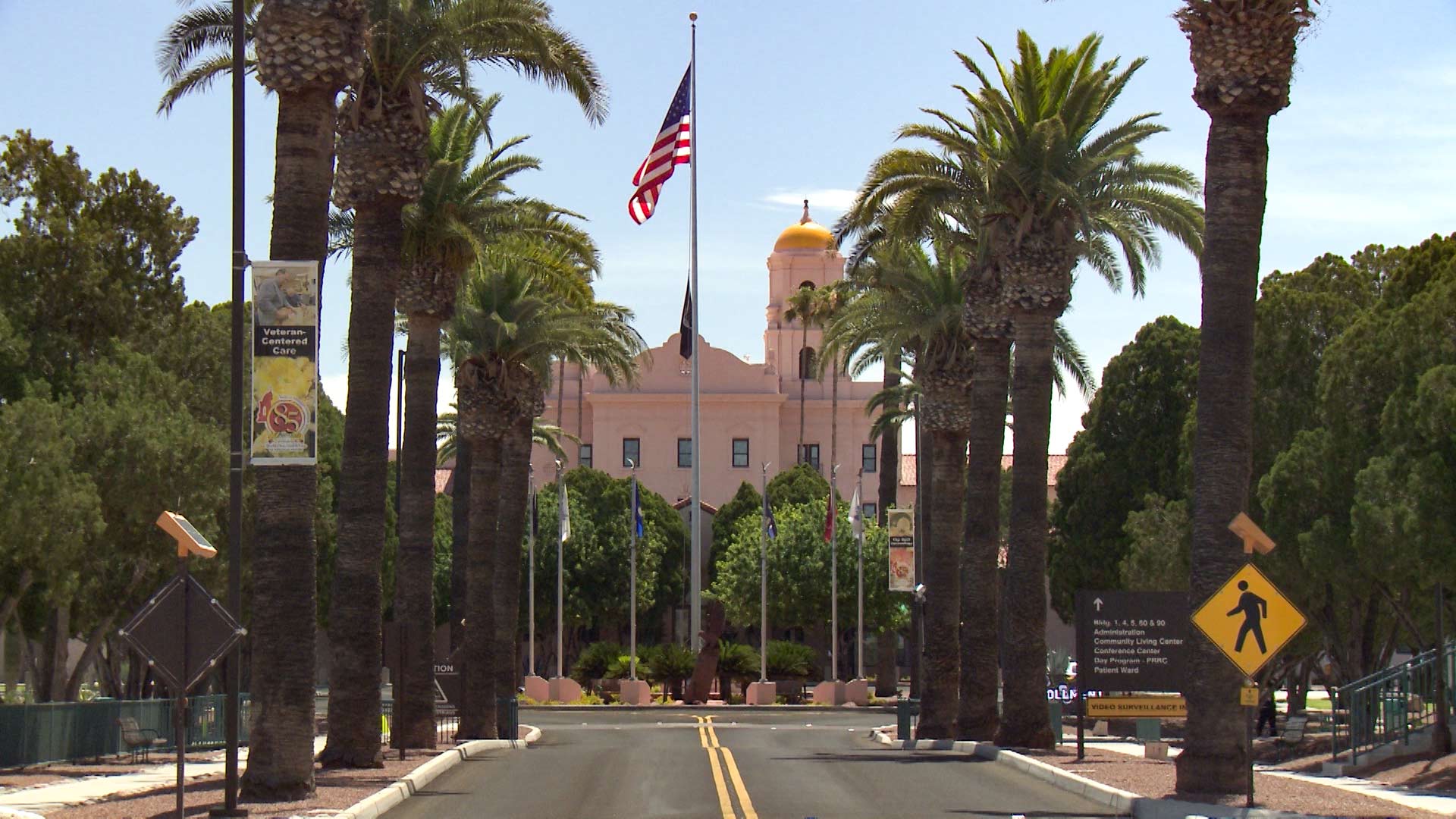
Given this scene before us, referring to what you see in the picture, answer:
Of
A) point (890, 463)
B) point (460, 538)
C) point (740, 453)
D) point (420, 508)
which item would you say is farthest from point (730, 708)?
point (740, 453)

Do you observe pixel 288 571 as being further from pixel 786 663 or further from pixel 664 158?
pixel 786 663

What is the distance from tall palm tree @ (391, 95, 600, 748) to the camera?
29344mm

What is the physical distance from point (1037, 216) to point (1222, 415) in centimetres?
1074

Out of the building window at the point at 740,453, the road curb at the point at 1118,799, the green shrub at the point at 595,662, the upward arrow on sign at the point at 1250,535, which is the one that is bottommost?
the green shrub at the point at 595,662

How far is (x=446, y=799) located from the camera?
65.0ft

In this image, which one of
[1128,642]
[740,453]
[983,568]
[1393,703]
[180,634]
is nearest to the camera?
[180,634]

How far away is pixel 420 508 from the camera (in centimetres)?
2983

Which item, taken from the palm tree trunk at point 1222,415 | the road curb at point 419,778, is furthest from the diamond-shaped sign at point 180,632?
the palm tree trunk at point 1222,415

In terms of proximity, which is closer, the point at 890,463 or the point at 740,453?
the point at 890,463

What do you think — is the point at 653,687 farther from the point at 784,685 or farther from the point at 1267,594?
the point at 1267,594

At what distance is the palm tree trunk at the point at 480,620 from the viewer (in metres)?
34.1

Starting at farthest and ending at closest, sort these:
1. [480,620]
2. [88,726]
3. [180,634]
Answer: [480,620] < [88,726] < [180,634]

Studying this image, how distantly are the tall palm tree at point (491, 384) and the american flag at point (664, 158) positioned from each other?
887cm

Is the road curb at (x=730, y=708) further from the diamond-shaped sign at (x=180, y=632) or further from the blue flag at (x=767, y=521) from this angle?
the diamond-shaped sign at (x=180, y=632)
